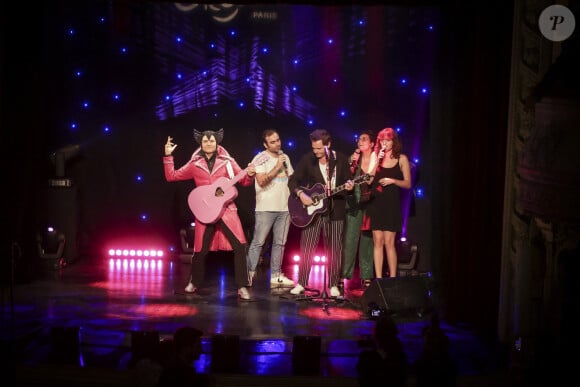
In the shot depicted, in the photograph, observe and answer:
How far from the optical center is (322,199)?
1003cm

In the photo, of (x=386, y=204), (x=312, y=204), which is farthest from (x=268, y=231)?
(x=386, y=204)

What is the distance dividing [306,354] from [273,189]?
10.4ft

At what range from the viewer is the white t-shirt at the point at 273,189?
34.7 feet

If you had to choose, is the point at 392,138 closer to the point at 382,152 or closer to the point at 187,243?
the point at 382,152

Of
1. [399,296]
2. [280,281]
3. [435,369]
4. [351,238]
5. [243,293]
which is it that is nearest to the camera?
[435,369]

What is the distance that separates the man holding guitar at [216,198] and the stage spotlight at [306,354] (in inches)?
98.8

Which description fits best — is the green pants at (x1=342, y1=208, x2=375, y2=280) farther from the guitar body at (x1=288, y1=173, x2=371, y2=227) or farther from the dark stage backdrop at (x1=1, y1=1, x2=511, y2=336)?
the dark stage backdrop at (x1=1, y1=1, x2=511, y2=336)

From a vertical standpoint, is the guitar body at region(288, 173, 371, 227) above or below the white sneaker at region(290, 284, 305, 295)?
above

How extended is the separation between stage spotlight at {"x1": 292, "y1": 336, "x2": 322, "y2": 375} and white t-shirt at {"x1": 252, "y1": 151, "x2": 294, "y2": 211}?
10.0 feet

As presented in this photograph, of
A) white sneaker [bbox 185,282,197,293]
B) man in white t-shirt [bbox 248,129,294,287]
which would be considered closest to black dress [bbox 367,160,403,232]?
man in white t-shirt [bbox 248,129,294,287]

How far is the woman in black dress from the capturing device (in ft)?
34.7

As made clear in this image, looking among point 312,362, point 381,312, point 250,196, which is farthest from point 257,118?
point 312,362

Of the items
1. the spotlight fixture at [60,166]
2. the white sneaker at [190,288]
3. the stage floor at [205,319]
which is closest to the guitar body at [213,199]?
the white sneaker at [190,288]

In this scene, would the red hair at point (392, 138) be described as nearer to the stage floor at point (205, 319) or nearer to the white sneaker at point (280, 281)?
the stage floor at point (205, 319)
